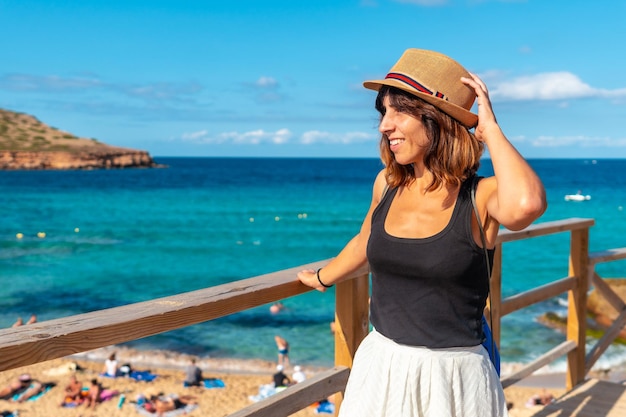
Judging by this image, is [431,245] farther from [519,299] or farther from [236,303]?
[519,299]

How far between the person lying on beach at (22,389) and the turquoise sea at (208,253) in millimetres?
3394

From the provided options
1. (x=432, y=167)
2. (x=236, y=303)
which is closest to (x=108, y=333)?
(x=236, y=303)

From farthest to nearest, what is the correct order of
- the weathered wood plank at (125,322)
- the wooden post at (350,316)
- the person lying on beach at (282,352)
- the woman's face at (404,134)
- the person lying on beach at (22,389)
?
the person lying on beach at (282,352)
the person lying on beach at (22,389)
the wooden post at (350,316)
the woman's face at (404,134)
the weathered wood plank at (125,322)

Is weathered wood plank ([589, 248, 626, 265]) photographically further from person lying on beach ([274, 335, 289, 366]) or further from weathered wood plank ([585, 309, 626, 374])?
person lying on beach ([274, 335, 289, 366])

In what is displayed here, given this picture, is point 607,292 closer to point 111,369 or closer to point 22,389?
point 111,369

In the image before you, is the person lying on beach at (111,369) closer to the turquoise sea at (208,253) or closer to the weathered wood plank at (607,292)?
the turquoise sea at (208,253)

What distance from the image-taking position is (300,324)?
52.3ft

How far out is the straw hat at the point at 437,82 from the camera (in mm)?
1866

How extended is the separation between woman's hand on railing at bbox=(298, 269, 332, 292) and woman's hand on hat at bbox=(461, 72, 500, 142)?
0.78 meters

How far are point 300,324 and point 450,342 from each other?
1431 cm

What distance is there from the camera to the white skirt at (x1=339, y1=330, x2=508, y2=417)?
72.5 inches

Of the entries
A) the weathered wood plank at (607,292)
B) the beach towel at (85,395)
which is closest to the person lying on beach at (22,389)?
the beach towel at (85,395)

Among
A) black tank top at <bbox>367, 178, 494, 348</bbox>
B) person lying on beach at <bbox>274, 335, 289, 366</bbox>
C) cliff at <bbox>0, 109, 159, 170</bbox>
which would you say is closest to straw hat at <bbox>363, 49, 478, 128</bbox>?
black tank top at <bbox>367, 178, 494, 348</bbox>

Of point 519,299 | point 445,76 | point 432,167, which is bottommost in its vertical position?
point 519,299
